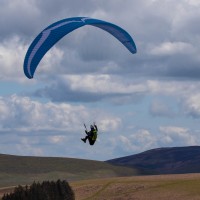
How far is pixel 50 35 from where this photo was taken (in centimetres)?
5547

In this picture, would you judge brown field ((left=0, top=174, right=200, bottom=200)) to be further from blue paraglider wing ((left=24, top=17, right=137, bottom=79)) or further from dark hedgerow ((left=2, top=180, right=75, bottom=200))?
blue paraglider wing ((left=24, top=17, right=137, bottom=79))

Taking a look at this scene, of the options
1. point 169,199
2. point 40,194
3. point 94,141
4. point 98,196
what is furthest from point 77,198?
point 94,141

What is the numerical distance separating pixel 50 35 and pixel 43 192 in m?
50.8

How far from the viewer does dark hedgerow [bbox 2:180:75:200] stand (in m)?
100

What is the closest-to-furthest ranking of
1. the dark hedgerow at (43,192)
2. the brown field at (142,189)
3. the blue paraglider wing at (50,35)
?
1. the blue paraglider wing at (50,35)
2. the dark hedgerow at (43,192)
3. the brown field at (142,189)

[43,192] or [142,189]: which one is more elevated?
[142,189]

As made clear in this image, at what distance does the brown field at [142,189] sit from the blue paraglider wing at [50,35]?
69860 mm

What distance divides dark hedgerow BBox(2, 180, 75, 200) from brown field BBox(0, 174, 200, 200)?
68.4ft

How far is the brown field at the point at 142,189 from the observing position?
125938mm

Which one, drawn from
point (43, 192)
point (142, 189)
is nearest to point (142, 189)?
point (142, 189)

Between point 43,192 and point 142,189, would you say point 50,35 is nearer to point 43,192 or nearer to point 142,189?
point 43,192

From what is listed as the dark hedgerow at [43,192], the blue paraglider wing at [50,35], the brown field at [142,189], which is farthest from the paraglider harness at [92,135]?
the brown field at [142,189]

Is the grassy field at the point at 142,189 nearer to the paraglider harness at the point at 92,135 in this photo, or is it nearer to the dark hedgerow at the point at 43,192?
the dark hedgerow at the point at 43,192

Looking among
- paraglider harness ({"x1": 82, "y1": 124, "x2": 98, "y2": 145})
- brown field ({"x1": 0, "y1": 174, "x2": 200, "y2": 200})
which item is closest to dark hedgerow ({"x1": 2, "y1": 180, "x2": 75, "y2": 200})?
brown field ({"x1": 0, "y1": 174, "x2": 200, "y2": 200})
